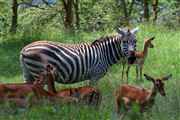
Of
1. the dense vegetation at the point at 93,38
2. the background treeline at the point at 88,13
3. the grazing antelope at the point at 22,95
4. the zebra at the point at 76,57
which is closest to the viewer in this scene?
the grazing antelope at the point at 22,95

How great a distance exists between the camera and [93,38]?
19.9 meters

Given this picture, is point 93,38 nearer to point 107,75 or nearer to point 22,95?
point 107,75

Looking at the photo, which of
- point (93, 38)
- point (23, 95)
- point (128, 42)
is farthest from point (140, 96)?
point (93, 38)

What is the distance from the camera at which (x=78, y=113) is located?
740 centimetres

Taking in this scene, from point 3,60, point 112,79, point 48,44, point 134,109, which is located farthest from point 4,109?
point 3,60

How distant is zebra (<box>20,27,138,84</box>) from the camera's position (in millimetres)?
11383

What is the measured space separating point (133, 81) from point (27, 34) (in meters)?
7.54

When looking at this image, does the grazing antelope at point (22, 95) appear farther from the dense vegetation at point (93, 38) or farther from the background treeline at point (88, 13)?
the background treeline at point (88, 13)

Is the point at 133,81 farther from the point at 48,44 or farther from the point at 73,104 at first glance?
the point at 73,104

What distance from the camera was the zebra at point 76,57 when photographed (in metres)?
11.4

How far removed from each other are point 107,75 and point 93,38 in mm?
4898

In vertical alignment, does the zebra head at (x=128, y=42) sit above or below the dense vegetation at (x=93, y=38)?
above

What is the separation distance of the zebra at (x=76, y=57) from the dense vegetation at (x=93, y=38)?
618mm

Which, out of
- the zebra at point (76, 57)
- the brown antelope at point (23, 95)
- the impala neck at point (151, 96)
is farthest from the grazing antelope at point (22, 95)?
the zebra at point (76, 57)
